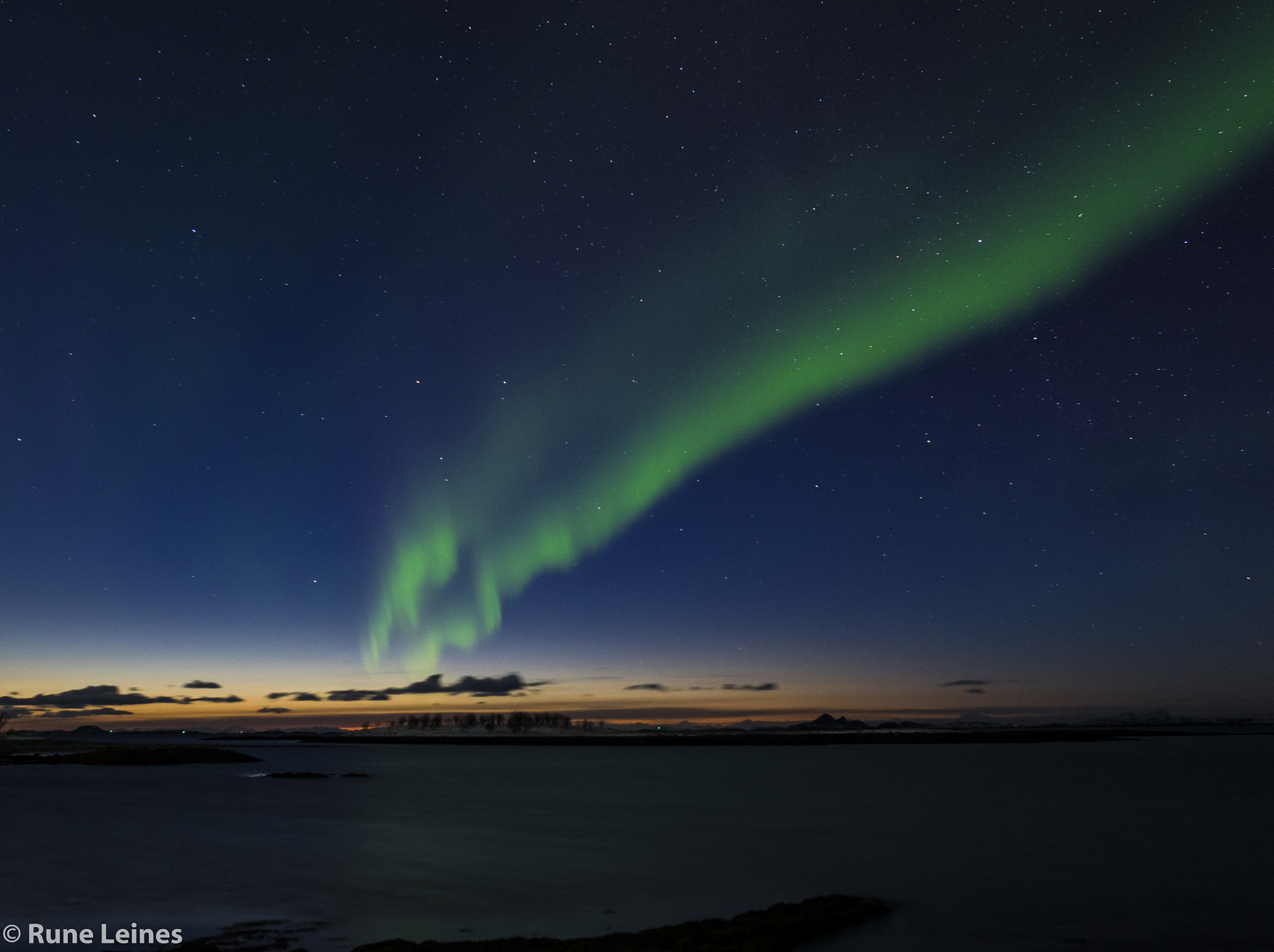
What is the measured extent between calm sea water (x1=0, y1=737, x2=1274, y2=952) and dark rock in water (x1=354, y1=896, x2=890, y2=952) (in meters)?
0.83

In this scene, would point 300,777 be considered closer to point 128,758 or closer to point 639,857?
point 128,758

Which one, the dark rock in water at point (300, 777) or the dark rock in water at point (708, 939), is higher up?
the dark rock in water at point (708, 939)

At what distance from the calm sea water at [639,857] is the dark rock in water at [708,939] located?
2.71 feet

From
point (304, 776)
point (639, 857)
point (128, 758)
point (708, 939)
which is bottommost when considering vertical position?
point (304, 776)

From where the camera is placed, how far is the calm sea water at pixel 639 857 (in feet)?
62.4

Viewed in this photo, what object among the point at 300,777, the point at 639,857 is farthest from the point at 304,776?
the point at 639,857

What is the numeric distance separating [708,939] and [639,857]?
15.1 metres

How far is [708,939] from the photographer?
14992 millimetres

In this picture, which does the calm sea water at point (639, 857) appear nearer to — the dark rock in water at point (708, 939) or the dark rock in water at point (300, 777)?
the dark rock in water at point (708, 939)

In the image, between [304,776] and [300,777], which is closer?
[300,777]

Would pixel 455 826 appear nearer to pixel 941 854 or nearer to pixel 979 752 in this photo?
pixel 941 854

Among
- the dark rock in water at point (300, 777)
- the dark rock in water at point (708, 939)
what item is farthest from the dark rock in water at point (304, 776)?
the dark rock in water at point (708, 939)

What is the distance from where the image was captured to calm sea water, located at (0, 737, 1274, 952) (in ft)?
62.4

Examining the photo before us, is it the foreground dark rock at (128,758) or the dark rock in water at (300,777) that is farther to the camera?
the foreground dark rock at (128,758)
